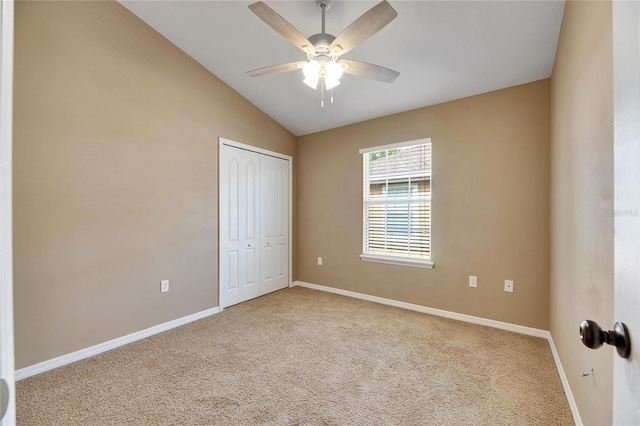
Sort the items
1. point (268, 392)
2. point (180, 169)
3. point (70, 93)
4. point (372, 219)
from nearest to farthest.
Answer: point (268, 392) < point (70, 93) < point (180, 169) < point (372, 219)

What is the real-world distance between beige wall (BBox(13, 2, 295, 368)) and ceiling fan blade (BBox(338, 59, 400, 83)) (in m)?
2.04

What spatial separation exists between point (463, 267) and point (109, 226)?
→ 3669mm

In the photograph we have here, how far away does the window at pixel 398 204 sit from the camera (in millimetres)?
3545

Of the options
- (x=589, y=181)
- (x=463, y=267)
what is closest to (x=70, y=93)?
(x=589, y=181)

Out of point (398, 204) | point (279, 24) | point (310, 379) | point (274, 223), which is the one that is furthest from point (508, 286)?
point (279, 24)

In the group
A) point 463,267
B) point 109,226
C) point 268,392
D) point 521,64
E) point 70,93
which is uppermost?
point 521,64

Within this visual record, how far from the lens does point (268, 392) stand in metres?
1.97

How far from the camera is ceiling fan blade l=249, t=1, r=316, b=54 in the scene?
164 centimetres

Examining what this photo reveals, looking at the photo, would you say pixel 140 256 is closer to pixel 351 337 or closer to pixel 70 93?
pixel 70 93

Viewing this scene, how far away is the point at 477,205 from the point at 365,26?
7.51 feet

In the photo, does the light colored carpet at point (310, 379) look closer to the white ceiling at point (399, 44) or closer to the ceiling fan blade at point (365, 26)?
the ceiling fan blade at point (365, 26)

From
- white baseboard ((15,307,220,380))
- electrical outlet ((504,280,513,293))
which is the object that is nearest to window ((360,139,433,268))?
electrical outlet ((504,280,513,293))

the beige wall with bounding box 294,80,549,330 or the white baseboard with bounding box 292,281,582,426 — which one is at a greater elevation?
the beige wall with bounding box 294,80,549,330

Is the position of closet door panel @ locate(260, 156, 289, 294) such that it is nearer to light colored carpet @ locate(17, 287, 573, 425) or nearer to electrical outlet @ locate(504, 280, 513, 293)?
light colored carpet @ locate(17, 287, 573, 425)
